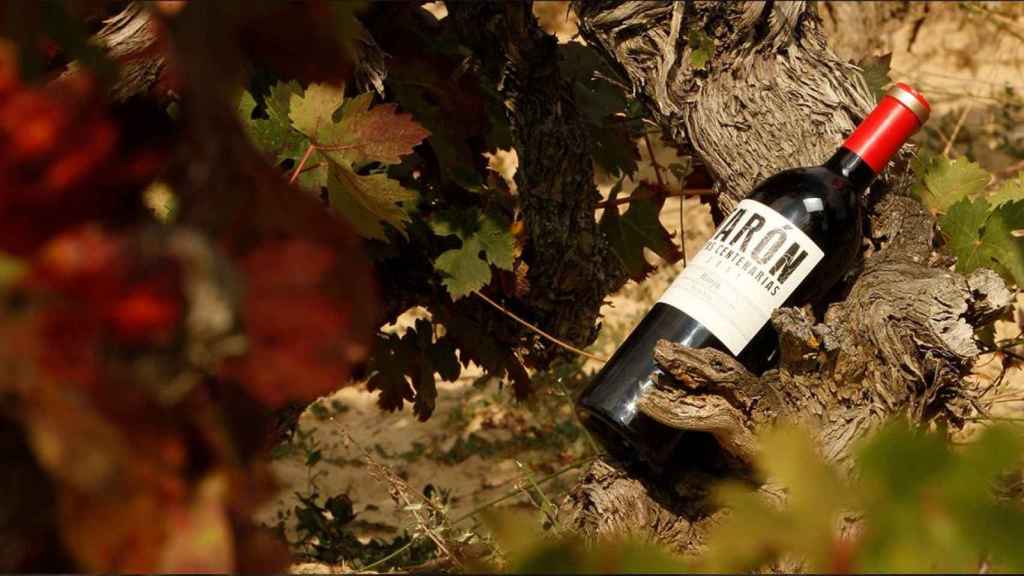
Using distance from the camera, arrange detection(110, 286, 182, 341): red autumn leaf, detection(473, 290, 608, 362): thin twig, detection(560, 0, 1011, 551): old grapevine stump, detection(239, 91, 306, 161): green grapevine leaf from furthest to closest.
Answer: detection(473, 290, 608, 362): thin twig
detection(239, 91, 306, 161): green grapevine leaf
detection(560, 0, 1011, 551): old grapevine stump
detection(110, 286, 182, 341): red autumn leaf

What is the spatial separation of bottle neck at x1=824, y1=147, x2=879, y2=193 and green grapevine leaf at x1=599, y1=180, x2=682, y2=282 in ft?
2.09

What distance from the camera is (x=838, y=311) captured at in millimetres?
1505

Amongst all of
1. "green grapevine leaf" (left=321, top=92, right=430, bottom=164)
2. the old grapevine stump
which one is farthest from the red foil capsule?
"green grapevine leaf" (left=321, top=92, right=430, bottom=164)

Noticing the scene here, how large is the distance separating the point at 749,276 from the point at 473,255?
62 cm

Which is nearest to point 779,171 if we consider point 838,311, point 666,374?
point 838,311

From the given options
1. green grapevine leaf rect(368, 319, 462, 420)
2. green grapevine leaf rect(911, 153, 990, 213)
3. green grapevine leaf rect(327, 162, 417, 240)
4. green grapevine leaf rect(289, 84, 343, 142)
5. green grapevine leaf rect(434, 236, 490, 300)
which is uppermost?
green grapevine leaf rect(911, 153, 990, 213)

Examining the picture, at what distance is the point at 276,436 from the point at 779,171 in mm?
972

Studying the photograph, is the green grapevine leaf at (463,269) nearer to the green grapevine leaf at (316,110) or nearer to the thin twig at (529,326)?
the thin twig at (529,326)

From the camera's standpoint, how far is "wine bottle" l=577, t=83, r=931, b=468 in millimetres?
1490

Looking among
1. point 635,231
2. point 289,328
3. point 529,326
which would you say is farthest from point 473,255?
point 289,328

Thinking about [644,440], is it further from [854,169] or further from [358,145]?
[358,145]

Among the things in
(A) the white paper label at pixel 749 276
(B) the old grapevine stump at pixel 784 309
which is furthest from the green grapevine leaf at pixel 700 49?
(A) the white paper label at pixel 749 276

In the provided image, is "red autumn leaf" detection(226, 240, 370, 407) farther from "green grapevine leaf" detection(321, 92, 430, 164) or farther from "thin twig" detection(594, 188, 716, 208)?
"thin twig" detection(594, 188, 716, 208)

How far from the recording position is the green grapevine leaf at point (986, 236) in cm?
163
